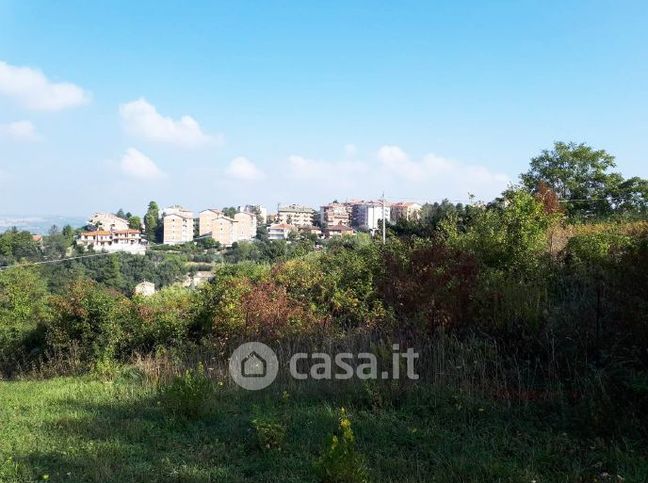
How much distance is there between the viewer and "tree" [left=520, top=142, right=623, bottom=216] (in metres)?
22.6

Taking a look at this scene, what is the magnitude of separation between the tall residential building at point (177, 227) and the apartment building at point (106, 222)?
3.76 metres

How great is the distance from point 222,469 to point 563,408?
8.67 ft

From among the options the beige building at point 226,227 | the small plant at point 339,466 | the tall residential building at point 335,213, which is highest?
the tall residential building at point 335,213

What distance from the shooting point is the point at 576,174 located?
2356 centimetres

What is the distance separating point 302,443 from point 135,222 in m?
43.2

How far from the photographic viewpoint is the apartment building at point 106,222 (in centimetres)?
3843

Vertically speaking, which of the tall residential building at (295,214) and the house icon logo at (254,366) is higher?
the tall residential building at (295,214)

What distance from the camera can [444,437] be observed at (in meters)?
3.52

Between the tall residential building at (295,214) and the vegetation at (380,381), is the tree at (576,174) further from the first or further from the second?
the tall residential building at (295,214)

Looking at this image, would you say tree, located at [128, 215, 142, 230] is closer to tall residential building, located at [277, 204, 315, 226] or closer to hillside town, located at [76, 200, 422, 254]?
hillside town, located at [76, 200, 422, 254]

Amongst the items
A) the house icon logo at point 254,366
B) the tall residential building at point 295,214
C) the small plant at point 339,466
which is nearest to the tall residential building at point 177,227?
the tall residential building at point 295,214

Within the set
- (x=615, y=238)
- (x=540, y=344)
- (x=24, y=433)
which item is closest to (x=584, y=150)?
(x=615, y=238)

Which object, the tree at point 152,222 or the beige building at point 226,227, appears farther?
the tree at point 152,222

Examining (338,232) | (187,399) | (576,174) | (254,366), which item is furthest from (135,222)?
(187,399)
